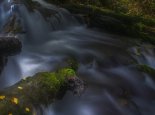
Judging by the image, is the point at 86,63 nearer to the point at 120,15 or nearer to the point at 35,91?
the point at 35,91

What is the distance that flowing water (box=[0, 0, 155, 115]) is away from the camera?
5816 mm

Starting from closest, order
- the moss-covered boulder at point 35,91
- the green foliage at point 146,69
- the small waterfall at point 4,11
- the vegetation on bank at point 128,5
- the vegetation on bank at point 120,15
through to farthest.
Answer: the moss-covered boulder at point 35,91
the green foliage at point 146,69
the small waterfall at point 4,11
the vegetation on bank at point 120,15
the vegetation on bank at point 128,5

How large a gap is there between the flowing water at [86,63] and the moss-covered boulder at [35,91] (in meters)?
0.19

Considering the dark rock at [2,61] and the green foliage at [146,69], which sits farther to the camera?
the green foliage at [146,69]

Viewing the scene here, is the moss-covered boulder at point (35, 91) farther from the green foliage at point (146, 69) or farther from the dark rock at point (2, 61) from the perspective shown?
the green foliage at point (146, 69)

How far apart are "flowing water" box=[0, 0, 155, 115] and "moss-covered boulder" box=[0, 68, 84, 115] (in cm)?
19

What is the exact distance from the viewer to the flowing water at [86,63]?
5.82m

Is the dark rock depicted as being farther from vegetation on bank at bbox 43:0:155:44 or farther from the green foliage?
vegetation on bank at bbox 43:0:155:44

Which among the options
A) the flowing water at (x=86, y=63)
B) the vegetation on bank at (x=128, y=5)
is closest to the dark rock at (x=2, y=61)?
the flowing water at (x=86, y=63)

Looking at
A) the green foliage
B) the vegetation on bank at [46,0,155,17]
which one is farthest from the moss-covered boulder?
the vegetation on bank at [46,0,155,17]

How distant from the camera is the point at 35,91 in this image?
5023 millimetres

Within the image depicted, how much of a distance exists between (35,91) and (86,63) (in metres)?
2.60

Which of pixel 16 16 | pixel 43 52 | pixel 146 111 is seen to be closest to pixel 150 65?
pixel 146 111

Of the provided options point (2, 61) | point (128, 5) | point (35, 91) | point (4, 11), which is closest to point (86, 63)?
point (2, 61)
